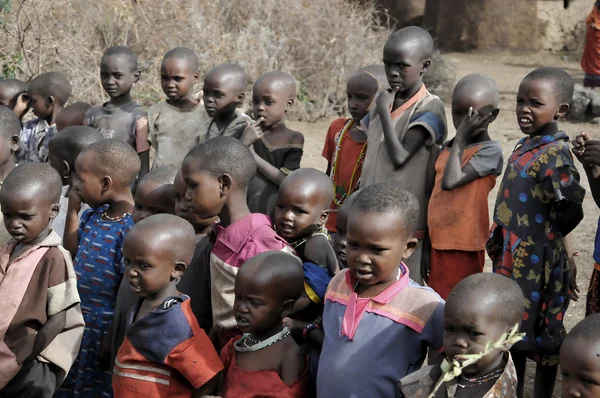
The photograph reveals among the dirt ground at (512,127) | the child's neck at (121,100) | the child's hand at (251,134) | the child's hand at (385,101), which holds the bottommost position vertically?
the dirt ground at (512,127)

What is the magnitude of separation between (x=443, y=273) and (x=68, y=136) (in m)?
1.99

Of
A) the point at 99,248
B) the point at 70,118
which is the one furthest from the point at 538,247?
the point at 70,118

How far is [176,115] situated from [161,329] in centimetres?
254

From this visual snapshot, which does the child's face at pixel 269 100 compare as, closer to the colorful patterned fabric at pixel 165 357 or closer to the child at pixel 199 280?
the child at pixel 199 280

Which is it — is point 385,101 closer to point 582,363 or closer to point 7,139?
point 7,139

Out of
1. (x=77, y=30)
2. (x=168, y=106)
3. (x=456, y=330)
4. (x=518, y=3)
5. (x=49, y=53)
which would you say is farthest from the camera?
(x=518, y=3)

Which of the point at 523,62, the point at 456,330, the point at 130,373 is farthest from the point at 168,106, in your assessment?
the point at 523,62

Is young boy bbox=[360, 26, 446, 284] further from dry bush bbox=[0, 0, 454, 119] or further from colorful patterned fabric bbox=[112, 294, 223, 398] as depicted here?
dry bush bbox=[0, 0, 454, 119]

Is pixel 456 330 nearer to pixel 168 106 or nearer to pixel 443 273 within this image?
pixel 443 273

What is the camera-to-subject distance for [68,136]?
429 centimetres

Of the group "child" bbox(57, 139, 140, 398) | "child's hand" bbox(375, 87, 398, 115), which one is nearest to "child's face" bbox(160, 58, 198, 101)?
"child's hand" bbox(375, 87, 398, 115)

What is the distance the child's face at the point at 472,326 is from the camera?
2.51 meters

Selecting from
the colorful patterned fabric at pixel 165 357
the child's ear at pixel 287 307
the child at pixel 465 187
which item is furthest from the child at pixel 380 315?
the child at pixel 465 187

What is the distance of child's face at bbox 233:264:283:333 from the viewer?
2.92 m
